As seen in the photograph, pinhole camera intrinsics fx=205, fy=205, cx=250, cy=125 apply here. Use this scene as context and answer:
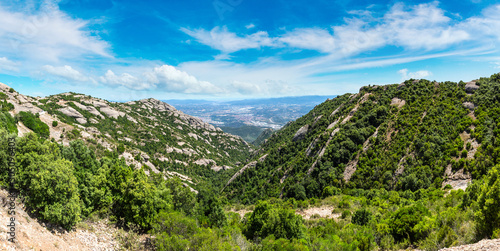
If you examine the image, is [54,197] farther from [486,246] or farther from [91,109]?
[91,109]

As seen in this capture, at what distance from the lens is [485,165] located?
3256 cm

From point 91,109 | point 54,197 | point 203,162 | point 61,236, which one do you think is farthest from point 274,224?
point 91,109

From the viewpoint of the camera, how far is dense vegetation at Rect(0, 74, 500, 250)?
17234 millimetres

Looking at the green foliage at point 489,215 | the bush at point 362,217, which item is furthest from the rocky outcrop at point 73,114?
the green foliage at point 489,215

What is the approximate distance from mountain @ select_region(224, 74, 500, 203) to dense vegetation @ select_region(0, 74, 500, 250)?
28 cm

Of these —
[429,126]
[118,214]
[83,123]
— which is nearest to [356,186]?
[429,126]

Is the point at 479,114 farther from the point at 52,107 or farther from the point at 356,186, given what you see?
the point at 52,107

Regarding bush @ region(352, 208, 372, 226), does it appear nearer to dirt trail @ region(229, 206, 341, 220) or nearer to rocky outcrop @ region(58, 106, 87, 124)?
dirt trail @ region(229, 206, 341, 220)

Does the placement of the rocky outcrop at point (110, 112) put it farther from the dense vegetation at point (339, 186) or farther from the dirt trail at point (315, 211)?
the dirt trail at point (315, 211)

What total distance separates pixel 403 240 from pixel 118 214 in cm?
3027

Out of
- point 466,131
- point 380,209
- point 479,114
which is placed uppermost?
point 479,114

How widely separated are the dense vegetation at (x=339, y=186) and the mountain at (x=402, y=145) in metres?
0.28

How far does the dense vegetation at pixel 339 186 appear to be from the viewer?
17.2 metres

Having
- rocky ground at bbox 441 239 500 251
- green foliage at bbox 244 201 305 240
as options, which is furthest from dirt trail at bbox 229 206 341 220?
rocky ground at bbox 441 239 500 251
